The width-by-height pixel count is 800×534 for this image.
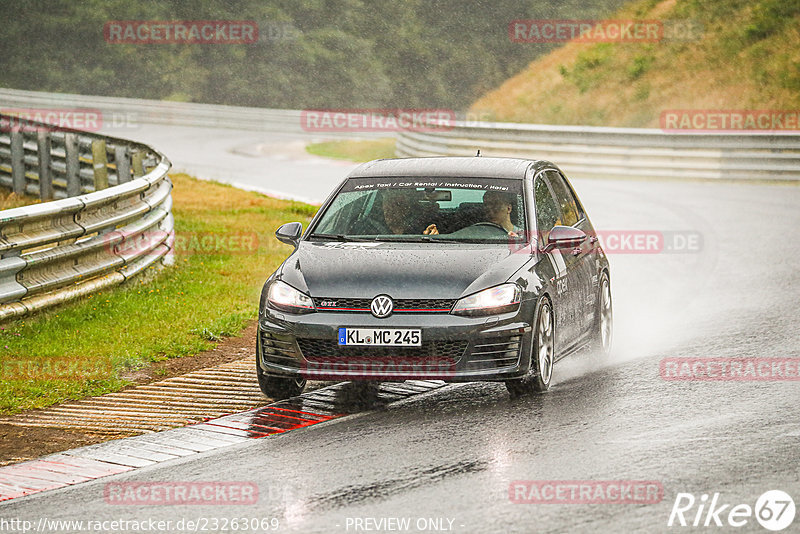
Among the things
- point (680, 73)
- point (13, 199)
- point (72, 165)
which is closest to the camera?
point (72, 165)

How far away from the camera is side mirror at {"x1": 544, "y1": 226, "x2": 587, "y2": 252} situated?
8.69 metres

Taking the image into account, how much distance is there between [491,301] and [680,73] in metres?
34.9

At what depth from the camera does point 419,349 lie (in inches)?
304

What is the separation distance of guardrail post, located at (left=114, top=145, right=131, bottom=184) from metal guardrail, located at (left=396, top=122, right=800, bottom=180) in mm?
11886

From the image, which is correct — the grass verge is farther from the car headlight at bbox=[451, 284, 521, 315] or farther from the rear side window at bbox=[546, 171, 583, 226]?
the car headlight at bbox=[451, 284, 521, 315]

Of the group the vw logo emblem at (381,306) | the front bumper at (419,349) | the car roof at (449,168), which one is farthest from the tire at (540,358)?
the car roof at (449,168)

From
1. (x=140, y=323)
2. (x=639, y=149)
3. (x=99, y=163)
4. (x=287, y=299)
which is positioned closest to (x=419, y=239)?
(x=287, y=299)

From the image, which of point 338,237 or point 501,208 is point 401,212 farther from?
point 501,208

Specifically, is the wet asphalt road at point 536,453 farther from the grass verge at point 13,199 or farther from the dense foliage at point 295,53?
the dense foliage at point 295,53

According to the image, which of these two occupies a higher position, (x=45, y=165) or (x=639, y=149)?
(x=45, y=165)

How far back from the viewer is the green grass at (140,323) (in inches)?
353

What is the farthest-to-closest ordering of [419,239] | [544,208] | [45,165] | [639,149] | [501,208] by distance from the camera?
1. [639,149]
2. [45,165]
3. [544,208]
4. [501,208]
5. [419,239]

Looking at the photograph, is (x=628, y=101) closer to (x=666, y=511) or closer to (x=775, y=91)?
(x=775, y=91)

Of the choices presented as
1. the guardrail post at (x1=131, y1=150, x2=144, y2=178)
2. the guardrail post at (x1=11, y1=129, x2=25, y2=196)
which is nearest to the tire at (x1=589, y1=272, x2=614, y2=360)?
the guardrail post at (x1=131, y1=150, x2=144, y2=178)
